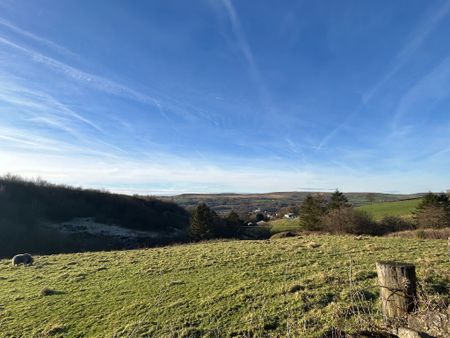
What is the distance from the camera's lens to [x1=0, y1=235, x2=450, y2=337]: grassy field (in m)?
6.39

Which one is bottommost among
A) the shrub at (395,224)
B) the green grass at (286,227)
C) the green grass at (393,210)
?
the green grass at (286,227)

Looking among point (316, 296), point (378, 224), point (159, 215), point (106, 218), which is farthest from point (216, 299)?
point (159, 215)

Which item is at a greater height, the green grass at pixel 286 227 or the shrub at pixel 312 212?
the shrub at pixel 312 212

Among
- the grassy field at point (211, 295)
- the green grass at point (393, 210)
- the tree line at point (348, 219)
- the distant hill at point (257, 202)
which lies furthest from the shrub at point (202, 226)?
the distant hill at point (257, 202)

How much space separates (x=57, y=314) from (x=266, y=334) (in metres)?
5.87

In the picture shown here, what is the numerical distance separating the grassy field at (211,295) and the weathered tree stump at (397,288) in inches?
28.4

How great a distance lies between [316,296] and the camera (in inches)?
285

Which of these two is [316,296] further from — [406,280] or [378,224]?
[378,224]

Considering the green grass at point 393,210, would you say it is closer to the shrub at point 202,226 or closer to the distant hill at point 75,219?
the shrub at point 202,226

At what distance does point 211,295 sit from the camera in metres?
8.27

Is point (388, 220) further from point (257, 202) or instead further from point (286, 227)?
point (257, 202)

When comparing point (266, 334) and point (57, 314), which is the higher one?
point (266, 334)

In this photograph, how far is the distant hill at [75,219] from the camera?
4100 centimetres

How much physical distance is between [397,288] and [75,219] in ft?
199
